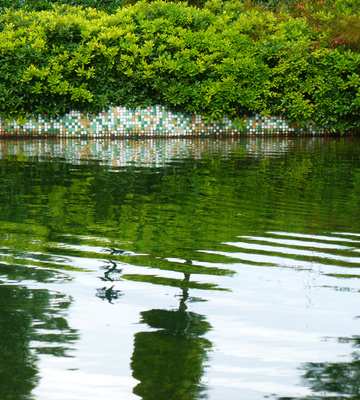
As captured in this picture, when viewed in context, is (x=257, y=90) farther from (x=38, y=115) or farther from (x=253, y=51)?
(x=38, y=115)

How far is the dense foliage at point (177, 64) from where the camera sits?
13797mm

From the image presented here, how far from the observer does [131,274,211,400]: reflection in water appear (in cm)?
209

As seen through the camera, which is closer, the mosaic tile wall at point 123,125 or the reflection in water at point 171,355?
the reflection in water at point 171,355

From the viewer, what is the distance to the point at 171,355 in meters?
2.36

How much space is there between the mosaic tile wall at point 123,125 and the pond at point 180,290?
7.78 meters

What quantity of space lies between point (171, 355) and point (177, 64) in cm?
1209

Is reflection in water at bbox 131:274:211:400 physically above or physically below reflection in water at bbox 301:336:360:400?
above

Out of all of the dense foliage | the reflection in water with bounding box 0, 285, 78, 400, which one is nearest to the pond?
the reflection in water with bounding box 0, 285, 78, 400

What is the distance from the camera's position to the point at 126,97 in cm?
1441

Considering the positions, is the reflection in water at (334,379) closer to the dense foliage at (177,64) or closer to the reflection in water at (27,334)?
the reflection in water at (27,334)

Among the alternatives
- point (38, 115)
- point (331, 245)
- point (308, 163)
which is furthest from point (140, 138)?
point (331, 245)

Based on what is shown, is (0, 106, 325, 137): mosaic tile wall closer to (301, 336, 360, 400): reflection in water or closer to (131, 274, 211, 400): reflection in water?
(131, 274, 211, 400): reflection in water

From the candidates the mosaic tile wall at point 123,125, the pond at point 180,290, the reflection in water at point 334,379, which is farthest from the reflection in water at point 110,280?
the mosaic tile wall at point 123,125

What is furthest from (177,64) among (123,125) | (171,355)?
(171,355)
